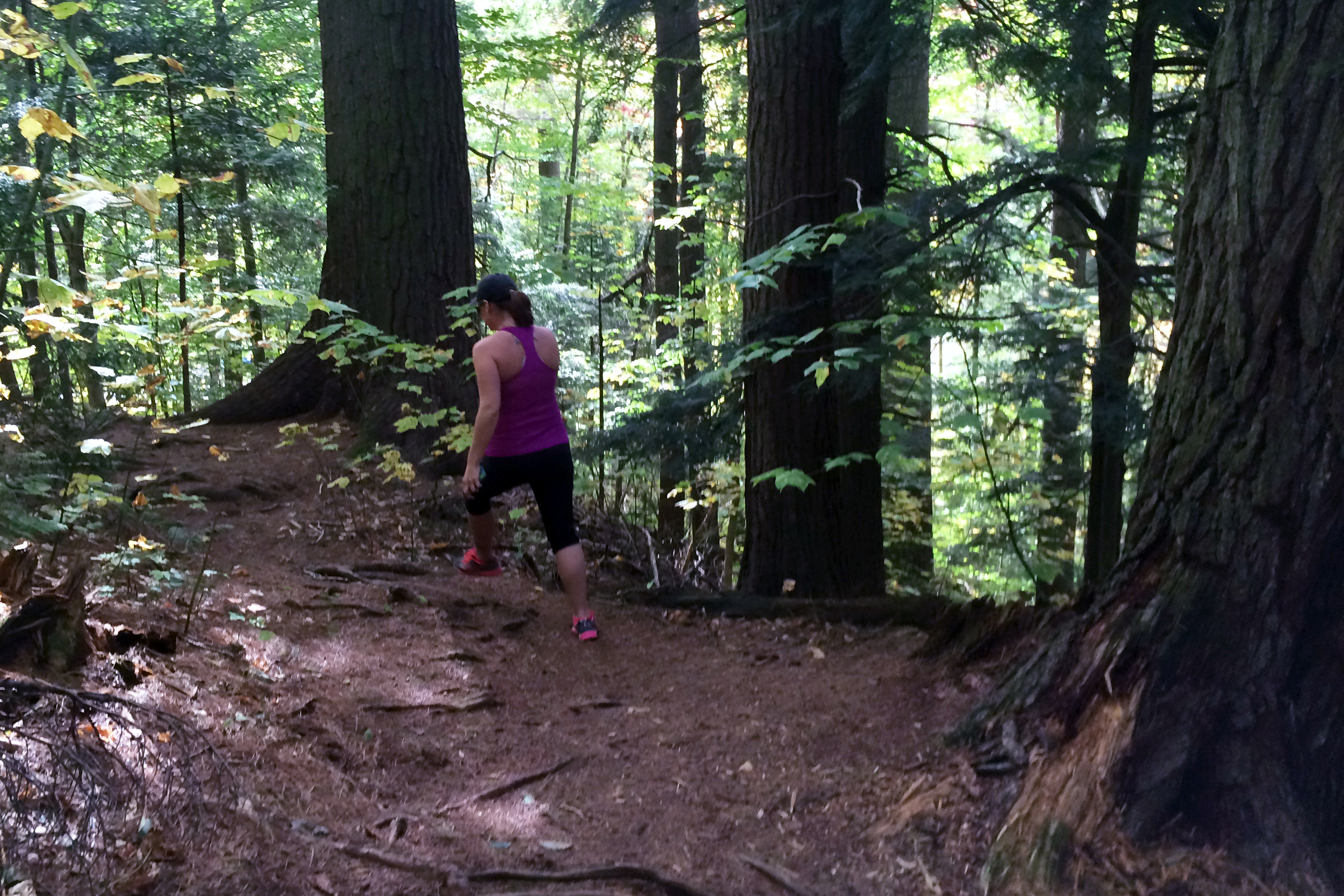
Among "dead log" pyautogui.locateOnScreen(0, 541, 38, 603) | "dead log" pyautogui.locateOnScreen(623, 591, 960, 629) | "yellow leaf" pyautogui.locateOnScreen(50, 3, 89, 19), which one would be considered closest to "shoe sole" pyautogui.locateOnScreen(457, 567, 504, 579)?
"dead log" pyautogui.locateOnScreen(623, 591, 960, 629)

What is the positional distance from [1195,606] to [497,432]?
3.46m

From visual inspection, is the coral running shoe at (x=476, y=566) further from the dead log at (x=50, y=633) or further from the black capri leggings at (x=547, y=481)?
the dead log at (x=50, y=633)

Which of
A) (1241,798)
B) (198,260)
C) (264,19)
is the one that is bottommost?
(1241,798)

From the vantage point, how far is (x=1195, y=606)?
112 inches

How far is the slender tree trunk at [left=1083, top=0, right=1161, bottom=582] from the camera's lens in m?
4.61

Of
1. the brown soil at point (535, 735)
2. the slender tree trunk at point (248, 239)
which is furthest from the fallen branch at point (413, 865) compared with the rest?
the slender tree trunk at point (248, 239)

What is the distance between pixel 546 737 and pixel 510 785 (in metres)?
0.52

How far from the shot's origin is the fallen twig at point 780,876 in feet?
8.91

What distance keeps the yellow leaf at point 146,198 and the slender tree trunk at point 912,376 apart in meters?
3.27

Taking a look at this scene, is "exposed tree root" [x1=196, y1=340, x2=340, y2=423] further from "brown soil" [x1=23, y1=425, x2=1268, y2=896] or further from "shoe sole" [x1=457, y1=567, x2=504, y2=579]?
"shoe sole" [x1=457, y1=567, x2=504, y2=579]

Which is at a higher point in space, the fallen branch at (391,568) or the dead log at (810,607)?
the fallen branch at (391,568)

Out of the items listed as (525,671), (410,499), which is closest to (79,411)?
(410,499)

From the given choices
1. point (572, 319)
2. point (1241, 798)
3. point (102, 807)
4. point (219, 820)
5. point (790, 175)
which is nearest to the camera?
point (102, 807)

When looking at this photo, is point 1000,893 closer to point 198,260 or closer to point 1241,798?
point 1241,798
